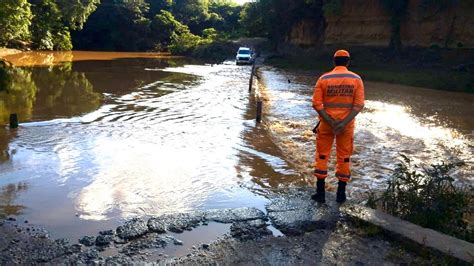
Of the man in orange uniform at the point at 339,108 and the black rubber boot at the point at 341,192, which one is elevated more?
the man in orange uniform at the point at 339,108

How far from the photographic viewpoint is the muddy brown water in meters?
6.12

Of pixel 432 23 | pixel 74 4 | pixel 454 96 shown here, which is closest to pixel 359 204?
pixel 454 96

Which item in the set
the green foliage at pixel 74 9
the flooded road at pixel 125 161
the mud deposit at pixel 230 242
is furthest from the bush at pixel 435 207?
the green foliage at pixel 74 9

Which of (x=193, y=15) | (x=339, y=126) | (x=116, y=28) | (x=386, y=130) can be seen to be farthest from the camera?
(x=193, y=15)

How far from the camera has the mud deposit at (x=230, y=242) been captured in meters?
4.26

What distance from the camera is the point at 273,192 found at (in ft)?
21.9

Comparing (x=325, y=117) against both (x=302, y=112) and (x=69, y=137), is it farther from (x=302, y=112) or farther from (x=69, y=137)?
(x=302, y=112)

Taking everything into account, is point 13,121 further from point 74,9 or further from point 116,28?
point 116,28

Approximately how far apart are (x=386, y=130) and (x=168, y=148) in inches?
259

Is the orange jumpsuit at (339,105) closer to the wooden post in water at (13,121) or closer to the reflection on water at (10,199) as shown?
the reflection on water at (10,199)

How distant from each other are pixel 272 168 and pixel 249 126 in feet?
13.6

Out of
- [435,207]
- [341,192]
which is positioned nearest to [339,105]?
[341,192]

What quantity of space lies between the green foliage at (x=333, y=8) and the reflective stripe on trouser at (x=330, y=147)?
3168 centimetres

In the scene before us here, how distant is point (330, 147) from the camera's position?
5.55 m
